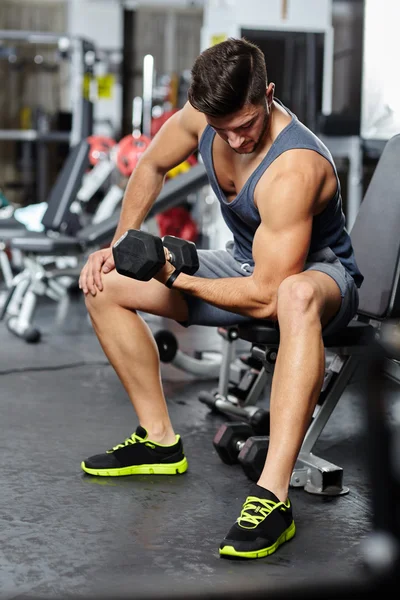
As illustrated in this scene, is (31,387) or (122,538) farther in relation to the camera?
(31,387)

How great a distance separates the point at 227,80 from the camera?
4.87 feet

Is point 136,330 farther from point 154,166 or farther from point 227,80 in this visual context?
point 227,80

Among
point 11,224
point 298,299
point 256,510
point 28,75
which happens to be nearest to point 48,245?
point 11,224

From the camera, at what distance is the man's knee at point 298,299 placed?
5.01 feet

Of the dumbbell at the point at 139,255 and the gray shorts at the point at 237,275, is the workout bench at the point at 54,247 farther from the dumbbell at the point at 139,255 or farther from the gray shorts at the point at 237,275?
the dumbbell at the point at 139,255

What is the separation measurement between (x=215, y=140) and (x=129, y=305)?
414mm

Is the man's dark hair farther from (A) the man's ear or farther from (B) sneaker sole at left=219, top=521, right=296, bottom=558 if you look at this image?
(B) sneaker sole at left=219, top=521, right=296, bottom=558

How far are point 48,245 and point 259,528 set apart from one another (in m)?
2.41

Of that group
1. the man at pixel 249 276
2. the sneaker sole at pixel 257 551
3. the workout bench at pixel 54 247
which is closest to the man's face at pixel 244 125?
the man at pixel 249 276

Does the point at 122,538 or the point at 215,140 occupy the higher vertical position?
the point at 215,140

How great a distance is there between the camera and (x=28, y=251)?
372cm

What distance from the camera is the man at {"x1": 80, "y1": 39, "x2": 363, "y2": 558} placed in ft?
4.89

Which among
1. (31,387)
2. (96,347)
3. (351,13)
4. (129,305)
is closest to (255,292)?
(129,305)

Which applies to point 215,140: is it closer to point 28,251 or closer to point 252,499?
point 252,499
